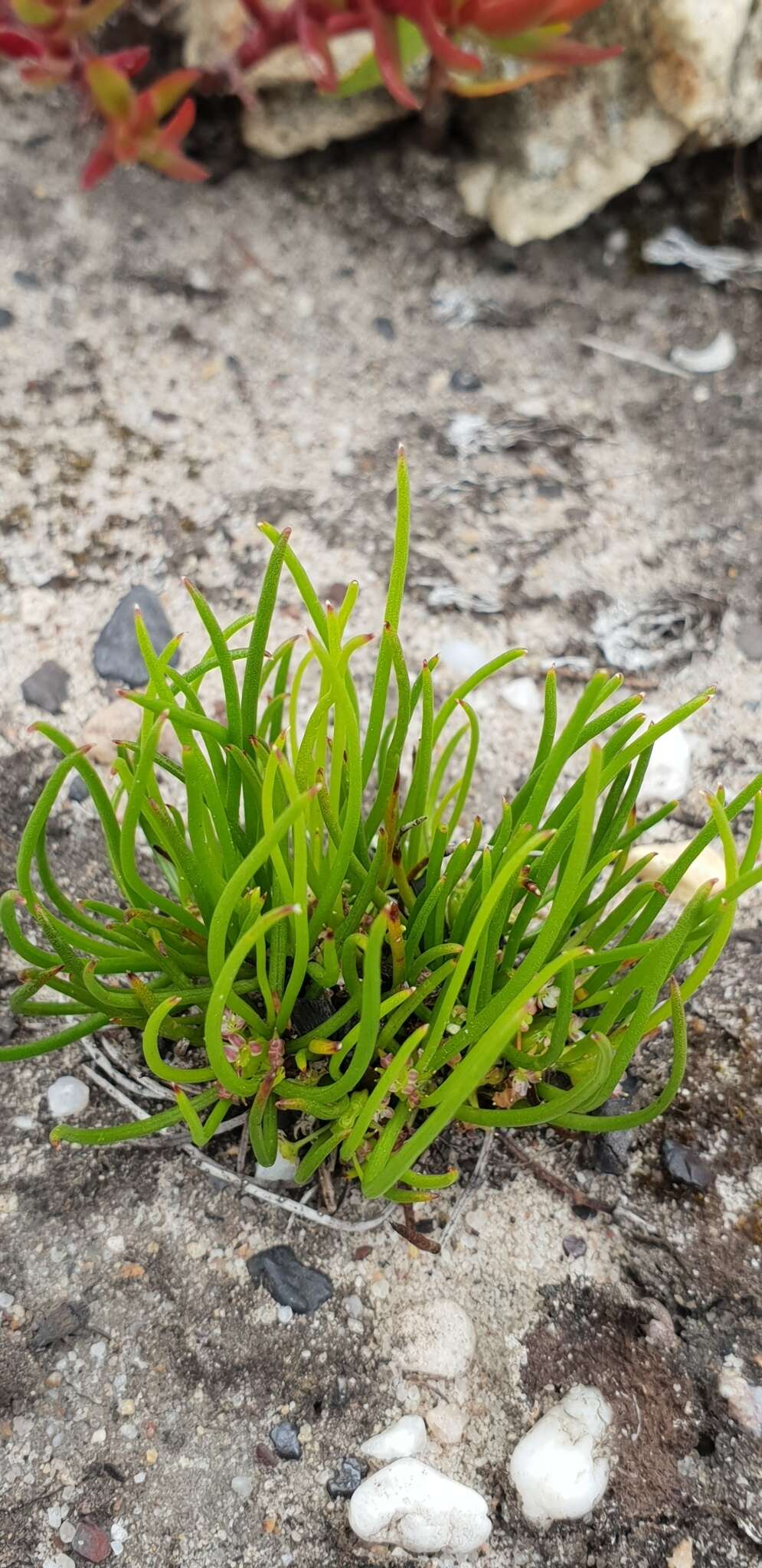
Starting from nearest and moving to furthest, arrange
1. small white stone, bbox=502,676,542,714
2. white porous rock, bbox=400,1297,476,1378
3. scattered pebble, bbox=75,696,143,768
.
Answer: white porous rock, bbox=400,1297,476,1378, scattered pebble, bbox=75,696,143,768, small white stone, bbox=502,676,542,714

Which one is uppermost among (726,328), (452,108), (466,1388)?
(452,108)

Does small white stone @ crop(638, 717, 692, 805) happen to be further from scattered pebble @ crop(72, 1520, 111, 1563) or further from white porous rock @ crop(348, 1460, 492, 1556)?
scattered pebble @ crop(72, 1520, 111, 1563)

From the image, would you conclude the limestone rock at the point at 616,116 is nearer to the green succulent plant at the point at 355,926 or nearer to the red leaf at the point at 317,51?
the red leaf at the point at 317,51

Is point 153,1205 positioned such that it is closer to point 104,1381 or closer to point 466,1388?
point 104,1381

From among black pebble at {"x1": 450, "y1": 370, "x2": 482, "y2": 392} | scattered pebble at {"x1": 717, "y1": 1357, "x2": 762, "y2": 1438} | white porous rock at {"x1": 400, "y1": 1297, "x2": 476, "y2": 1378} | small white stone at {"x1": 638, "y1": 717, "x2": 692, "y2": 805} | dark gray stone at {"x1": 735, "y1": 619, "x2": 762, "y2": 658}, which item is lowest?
white porous rock at {"x1": 400, "y1": 1297, "x2": 476, "y2": 1378}

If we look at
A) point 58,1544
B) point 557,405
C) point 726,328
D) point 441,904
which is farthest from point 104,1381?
point 726,328

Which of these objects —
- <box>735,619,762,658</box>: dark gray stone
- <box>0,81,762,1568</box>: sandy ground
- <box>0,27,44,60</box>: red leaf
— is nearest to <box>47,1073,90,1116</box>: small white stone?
<box>0,81,762,1568</box>: sandy ground

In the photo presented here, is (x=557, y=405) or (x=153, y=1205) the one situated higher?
(x=557, y=405)
